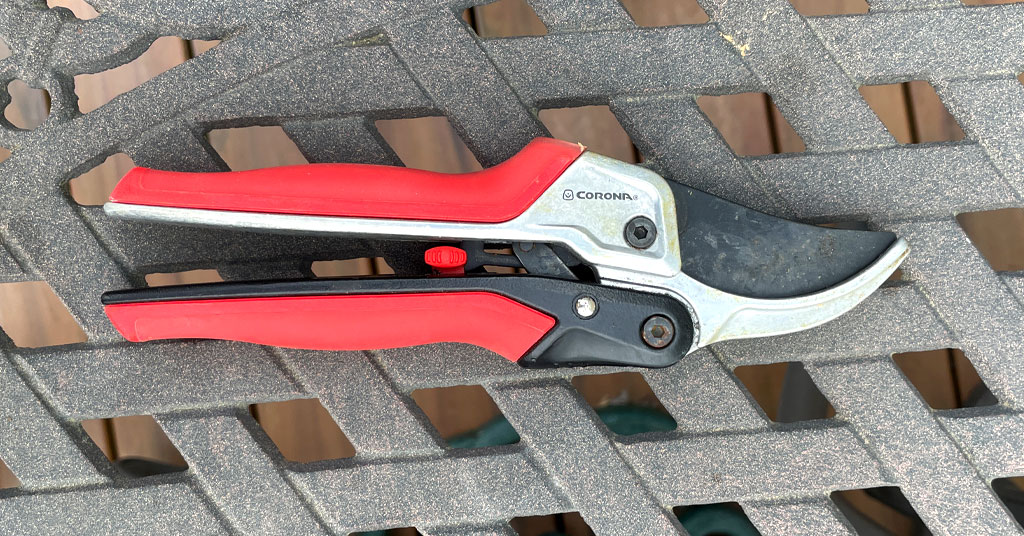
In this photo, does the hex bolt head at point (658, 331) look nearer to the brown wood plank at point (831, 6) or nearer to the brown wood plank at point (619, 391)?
the brown wood plank at point (619, 391)

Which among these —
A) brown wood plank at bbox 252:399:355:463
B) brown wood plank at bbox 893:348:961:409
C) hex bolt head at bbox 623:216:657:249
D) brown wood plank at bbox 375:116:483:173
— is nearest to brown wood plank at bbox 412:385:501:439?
brown wood plank at bbox 252:399:355:463

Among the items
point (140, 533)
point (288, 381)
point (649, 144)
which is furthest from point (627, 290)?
point (140, 533)

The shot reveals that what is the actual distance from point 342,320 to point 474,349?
134mm

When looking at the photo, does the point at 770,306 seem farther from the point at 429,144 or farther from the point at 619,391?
the point at 429,144

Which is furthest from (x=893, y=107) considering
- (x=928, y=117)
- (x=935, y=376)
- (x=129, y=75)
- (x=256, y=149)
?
(x=129, y=75)

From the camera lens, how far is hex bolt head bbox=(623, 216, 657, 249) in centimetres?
51

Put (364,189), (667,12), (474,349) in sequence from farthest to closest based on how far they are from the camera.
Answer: (667,12), (474,349), (364,189)

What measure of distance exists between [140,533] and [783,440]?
0.54m

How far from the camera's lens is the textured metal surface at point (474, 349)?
1.90ft

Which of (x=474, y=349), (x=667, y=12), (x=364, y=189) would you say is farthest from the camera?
(x=667, y=12)

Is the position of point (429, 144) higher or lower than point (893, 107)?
lower

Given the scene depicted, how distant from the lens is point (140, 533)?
614 millimetres

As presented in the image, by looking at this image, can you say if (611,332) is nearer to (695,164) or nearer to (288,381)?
(695,164)

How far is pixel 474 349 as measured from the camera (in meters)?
0.60
